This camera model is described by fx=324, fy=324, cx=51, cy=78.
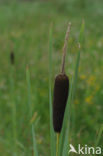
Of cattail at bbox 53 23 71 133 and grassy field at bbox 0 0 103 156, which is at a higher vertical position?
cattail at bbox 53 23 71 133

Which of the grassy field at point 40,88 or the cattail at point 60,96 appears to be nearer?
the cattail at point 60,96

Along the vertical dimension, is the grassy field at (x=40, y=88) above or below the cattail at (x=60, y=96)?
below

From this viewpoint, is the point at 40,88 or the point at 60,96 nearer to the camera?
the point at 60,96

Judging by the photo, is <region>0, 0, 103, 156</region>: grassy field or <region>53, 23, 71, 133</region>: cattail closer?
<region>53, 23, 71, 133</region>: cattail

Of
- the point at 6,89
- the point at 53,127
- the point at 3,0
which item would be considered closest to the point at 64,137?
the point at 53,127

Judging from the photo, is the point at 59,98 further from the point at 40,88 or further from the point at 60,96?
the point at 40,88

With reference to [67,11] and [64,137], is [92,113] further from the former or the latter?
[67,11]

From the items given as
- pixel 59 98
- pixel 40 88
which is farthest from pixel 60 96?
pixel 40 88

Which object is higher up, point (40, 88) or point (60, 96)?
point (60, 96)

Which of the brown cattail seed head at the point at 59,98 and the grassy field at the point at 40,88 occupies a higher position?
the brown cattail seed head at the point at 59,98
